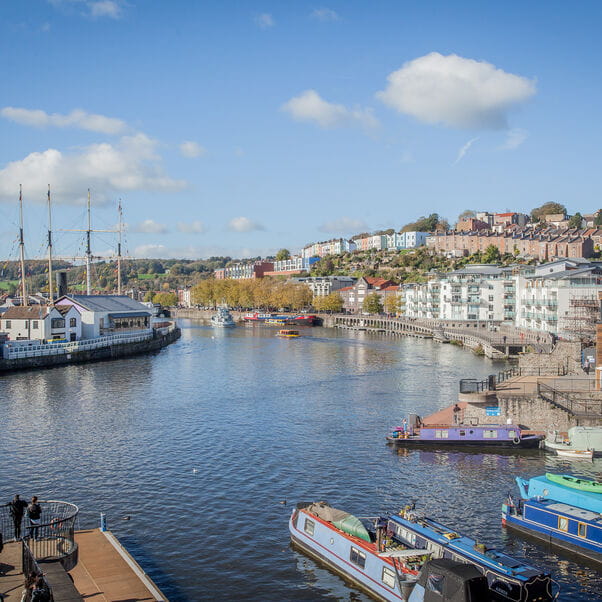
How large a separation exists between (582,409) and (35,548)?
3072cm

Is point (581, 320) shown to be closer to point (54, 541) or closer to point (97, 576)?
point (97, 576)

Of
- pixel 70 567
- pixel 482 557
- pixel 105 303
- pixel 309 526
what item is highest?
pixel 105 303

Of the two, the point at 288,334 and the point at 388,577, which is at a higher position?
the point at 388,577

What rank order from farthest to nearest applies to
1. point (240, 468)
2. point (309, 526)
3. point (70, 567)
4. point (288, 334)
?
point (288, 334) < point (240, 468) < point (309, 526) < point (70, 567)

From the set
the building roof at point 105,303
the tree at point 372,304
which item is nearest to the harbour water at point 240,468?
the building roof at point 105,303

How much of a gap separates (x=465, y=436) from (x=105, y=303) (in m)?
73.9

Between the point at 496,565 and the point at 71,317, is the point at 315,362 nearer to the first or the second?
the point at 71,317

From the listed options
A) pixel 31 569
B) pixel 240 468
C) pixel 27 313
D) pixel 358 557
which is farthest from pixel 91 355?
pixel 31 569

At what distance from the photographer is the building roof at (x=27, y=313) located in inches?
3172

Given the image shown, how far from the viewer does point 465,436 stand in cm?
3572

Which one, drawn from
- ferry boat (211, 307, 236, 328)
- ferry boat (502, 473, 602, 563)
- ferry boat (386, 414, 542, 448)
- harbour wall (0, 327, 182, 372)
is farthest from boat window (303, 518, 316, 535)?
ferry boat (211, 307, 236, 328)

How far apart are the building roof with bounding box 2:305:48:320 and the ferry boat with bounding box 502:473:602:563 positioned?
69.2 meters

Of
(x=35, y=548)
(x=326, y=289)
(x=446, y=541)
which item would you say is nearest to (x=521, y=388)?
(x=446, y=541)

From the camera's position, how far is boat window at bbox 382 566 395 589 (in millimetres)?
19388
